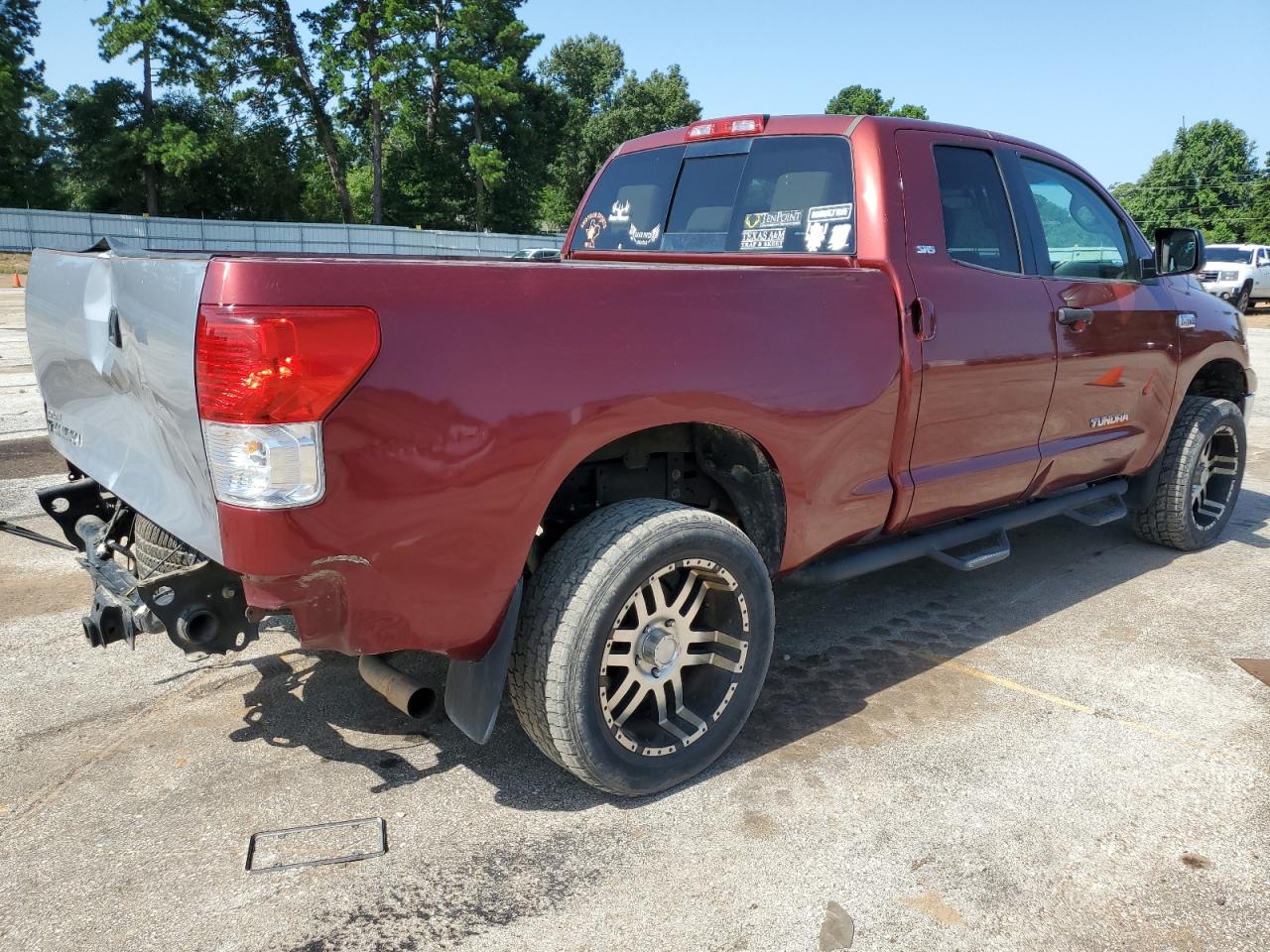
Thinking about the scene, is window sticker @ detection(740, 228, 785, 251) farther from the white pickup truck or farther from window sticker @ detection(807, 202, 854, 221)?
the white pickup truck

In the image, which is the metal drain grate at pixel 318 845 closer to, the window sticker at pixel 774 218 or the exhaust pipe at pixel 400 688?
the exhaust pipe at pixel 400 688

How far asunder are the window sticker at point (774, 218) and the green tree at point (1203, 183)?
5947cm

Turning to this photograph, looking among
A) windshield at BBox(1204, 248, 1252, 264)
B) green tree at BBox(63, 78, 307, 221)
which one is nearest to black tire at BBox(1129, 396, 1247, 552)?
windshield at BBox(1204, 248, 1252, 264)

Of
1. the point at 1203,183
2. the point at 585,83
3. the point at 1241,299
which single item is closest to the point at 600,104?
the point at 585,83

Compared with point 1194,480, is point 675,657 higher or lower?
lower

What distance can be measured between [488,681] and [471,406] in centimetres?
78

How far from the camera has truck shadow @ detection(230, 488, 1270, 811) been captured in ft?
10.1

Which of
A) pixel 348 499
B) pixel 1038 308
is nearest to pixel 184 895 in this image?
pixel 348 499

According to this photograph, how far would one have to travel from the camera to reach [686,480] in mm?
3277

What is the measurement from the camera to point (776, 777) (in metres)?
3.00

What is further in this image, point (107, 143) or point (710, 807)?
point (107, 143)

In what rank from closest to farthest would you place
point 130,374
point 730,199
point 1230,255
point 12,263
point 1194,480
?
point 130,374
point 730,199
point 1194,480
point 1230,255
point 12,263

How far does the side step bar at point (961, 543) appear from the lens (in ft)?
11.5

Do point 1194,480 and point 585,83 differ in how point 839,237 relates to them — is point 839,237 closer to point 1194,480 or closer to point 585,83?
point 1194,480
